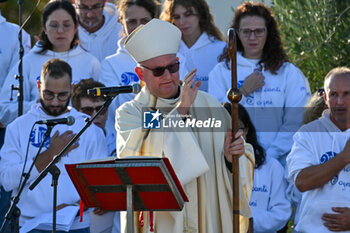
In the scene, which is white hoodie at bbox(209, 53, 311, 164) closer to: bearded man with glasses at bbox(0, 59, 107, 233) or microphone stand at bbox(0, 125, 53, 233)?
bearded man with glasses at bbox(0, 59, 107, 233)

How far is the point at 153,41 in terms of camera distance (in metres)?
7.01

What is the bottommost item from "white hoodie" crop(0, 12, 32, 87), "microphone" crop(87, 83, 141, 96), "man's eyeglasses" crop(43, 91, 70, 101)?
"man's eyeglasses" crop(43, 91, 70, 101)

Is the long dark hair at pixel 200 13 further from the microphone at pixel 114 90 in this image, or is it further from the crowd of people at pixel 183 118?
the microphone at pixel 114 90

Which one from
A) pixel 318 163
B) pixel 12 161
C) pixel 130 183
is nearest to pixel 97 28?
pixel 12 161

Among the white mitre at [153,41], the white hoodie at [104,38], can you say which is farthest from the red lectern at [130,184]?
the white hoodie at [104,38]

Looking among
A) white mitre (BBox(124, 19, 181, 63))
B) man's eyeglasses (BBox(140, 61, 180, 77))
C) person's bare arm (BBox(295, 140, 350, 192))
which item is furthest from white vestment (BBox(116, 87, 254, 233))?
person's bare arm (BBox(295, 140, 350, 192))

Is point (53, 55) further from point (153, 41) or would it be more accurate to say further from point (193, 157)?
point (193, 157)

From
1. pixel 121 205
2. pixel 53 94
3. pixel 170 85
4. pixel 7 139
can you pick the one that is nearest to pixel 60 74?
pixel 53 94

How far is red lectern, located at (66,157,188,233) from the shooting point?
5957 mm

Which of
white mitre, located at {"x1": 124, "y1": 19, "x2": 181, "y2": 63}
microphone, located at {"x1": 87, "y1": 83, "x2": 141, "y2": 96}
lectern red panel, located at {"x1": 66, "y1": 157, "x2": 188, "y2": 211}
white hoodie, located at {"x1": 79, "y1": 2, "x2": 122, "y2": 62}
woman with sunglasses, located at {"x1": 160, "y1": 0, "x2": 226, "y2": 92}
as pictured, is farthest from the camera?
white hoodie, located at {"x1": 79, "y1": 2, "x2": 122, "y2": 62}

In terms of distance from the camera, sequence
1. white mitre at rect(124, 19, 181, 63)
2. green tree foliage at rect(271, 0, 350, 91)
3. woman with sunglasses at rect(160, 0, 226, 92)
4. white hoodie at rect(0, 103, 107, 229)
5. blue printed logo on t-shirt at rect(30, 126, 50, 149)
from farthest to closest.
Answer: green tree foliage at rect(271, 0, 350, 91)
woman with sunglasses at rect(160, 0, 226, 92)
blue printed logo on t-shirt at rect(30, 126, 50, 149)
white hoodie at rect(0, 103, 107, 229)
white mitre at rect(124, 19, 181, 63)

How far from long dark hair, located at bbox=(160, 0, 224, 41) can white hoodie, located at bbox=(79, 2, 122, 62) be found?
2.34 feet

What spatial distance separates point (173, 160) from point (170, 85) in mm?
599

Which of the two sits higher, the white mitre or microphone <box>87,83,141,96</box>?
the white mitre
